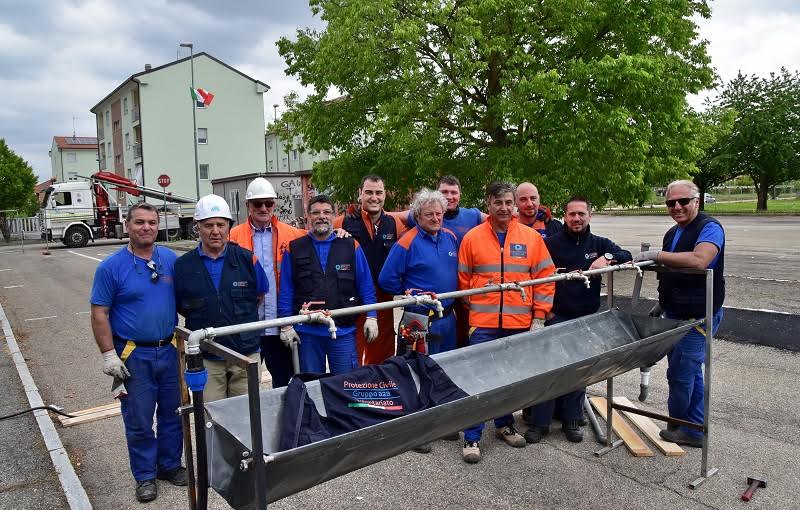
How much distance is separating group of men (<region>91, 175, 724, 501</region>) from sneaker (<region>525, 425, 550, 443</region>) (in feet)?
0.04

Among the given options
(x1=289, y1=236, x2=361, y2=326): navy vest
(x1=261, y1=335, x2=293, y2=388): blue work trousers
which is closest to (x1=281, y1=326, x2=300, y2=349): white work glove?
(x1=289, y1=236, x2=361, y2=326): navy vest

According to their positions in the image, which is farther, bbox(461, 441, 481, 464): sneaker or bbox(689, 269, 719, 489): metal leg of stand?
bbox(461, 441, 481, 464): sneaker

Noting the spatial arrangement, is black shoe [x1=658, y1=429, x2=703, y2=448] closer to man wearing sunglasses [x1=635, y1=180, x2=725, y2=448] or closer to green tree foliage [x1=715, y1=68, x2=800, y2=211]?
man wearing sunglasses [x1=635, y1=180, x2=725, y2=448]

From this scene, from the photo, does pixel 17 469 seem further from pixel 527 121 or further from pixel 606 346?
pixel 527 121

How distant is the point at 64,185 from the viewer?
2795 cm

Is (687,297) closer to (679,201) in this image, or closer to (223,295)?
(679,201)

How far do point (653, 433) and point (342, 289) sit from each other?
2644mm

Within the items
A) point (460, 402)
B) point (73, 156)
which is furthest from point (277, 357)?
point (73, 156)

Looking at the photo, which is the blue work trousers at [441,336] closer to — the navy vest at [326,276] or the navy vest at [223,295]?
the navy vest at [326,276]

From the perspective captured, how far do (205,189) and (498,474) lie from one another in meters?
41.6

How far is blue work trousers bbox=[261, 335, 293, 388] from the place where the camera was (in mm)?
4375

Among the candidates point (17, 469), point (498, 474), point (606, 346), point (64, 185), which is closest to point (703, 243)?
point (606, 346)

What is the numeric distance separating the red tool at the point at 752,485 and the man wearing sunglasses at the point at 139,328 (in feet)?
11.9

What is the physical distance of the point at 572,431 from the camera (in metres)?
4.58
